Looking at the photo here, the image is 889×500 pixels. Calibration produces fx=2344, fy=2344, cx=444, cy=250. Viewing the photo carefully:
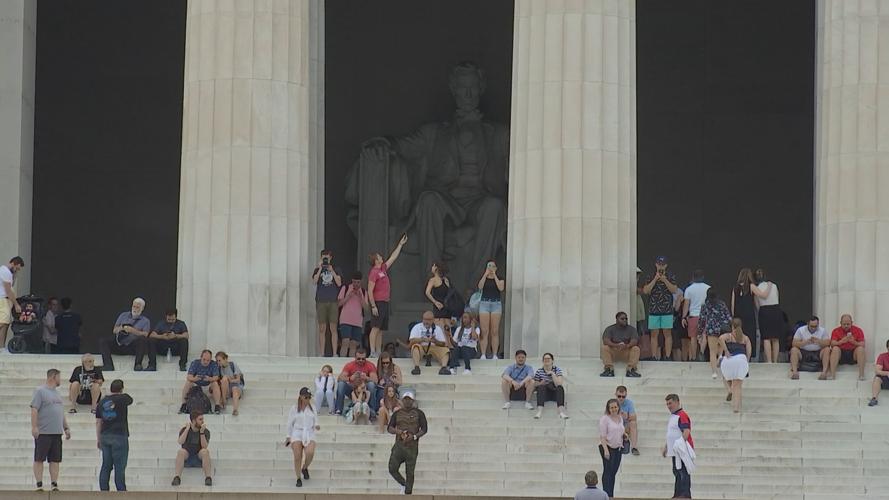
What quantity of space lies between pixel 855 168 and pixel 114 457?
55.6 feet

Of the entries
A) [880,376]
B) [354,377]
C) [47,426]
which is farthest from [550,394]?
[47,426]

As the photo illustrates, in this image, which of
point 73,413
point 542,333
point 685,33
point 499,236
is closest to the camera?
point 73,413

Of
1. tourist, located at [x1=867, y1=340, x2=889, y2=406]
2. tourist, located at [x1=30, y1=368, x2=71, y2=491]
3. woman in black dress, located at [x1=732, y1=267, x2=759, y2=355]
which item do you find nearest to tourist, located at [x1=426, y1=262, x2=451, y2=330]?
woman in black dress, located at [x1=732, y1=267, x2=759, y2=355]

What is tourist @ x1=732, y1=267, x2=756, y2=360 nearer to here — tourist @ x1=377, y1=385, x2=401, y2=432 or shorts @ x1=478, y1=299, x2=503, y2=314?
shorts @ x1=478, y1=299, x2=503, y2=314

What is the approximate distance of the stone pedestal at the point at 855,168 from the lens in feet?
148

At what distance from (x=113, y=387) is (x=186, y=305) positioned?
962 cm

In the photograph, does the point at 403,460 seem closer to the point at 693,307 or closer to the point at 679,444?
the point at 679,444

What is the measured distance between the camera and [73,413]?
40.1 m

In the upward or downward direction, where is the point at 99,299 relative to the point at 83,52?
downward

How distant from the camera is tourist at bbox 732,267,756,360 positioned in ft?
147

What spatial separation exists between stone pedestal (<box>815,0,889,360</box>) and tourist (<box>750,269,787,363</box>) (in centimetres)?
132

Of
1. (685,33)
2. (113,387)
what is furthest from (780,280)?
(113,387)

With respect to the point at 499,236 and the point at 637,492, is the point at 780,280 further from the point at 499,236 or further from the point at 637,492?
the point at 637,492

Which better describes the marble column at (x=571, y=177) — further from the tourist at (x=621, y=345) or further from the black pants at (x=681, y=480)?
the black pants at (x=681, y=480)
